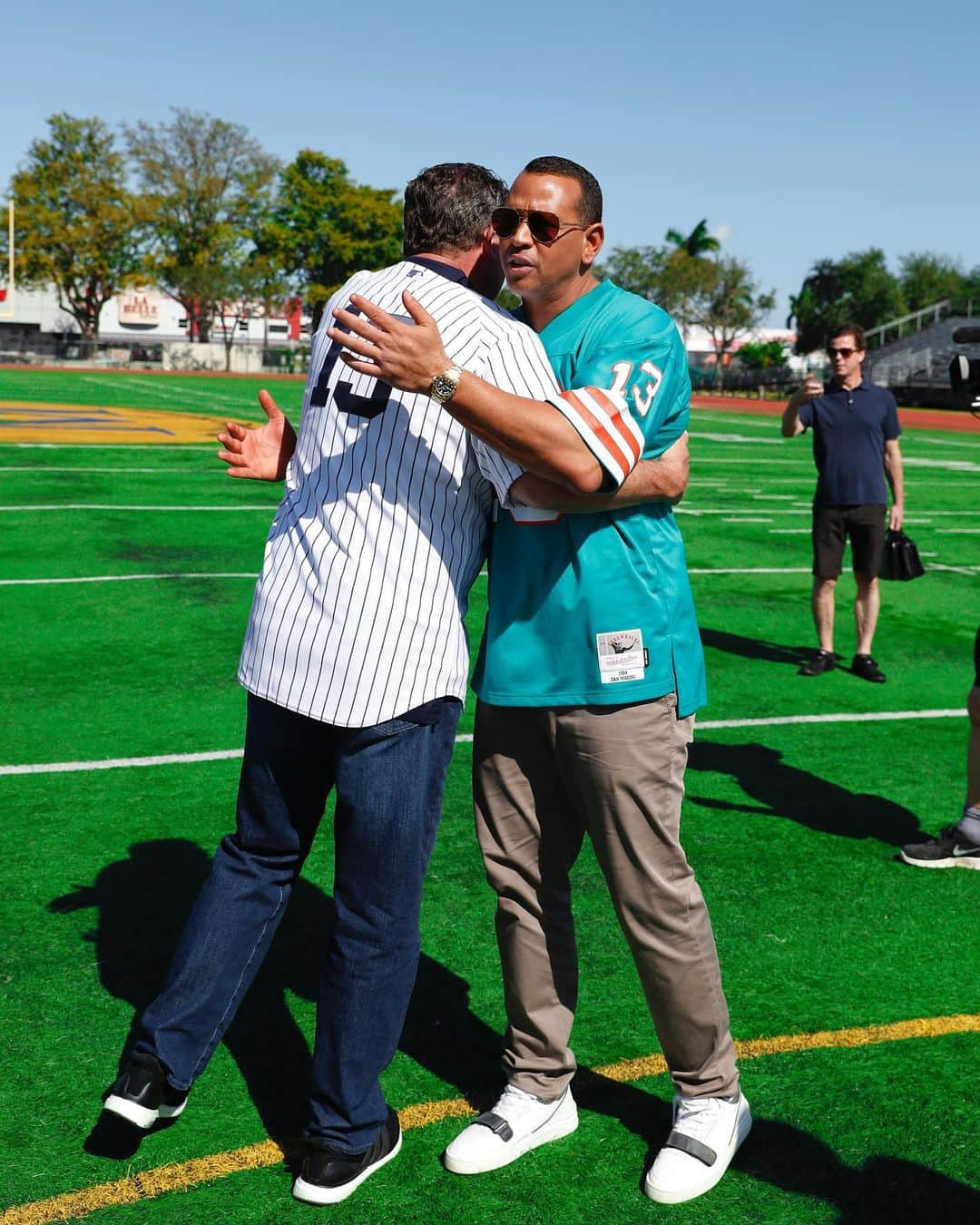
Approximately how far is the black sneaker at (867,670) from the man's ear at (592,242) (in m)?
5.68

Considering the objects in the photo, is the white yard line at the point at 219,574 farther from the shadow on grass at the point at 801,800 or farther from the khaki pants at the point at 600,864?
the khaki pants at the point at 600,864

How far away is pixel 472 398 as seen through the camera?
2.58m

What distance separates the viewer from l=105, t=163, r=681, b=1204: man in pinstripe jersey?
111 inches

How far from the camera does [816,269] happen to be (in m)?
81.2

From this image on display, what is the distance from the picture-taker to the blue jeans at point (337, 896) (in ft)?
9.52

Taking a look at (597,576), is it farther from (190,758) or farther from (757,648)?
(757,648)

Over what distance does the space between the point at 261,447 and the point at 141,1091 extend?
5.22 ft

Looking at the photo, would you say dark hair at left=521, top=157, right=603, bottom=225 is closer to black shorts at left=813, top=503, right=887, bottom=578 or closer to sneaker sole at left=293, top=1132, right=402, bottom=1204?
sneaker sole at left=293, top=1132, right=402, bottom=1204

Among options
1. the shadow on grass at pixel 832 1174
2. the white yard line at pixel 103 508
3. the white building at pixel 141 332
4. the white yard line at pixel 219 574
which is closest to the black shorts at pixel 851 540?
the white yard line at pixel 219 574

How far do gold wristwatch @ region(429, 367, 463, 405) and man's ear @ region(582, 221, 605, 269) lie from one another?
0.63 meters

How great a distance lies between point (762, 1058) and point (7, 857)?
2.79m

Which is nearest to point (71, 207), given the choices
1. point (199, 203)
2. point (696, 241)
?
point (199, 203)

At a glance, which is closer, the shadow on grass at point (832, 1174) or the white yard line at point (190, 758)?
the shadow on grass at point (832, 1174)

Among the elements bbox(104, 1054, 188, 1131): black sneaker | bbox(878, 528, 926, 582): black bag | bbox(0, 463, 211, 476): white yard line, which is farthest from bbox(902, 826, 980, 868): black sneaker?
bbox(0, 463, 211, 476): white yard line
